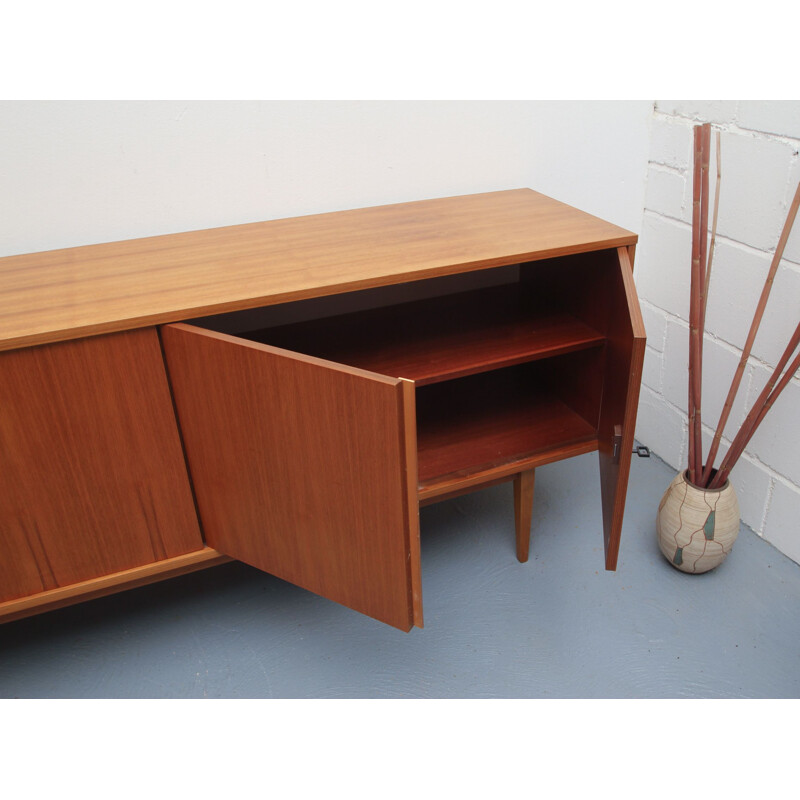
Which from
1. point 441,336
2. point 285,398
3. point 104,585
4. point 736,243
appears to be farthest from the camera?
point 736,243

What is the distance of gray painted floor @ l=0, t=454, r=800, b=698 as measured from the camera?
135 centimetres

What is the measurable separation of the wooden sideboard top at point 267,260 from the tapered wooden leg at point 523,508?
0.50 metres

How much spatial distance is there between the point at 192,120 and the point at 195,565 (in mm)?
826

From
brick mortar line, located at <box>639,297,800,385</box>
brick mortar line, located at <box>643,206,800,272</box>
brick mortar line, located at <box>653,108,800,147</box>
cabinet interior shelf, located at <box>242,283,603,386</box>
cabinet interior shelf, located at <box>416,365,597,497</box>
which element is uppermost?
brick mortar line, located at <box>653,108,800,147</box>

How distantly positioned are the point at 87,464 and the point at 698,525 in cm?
115

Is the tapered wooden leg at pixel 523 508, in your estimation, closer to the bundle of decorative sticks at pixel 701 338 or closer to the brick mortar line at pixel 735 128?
the bundle of decorative sticks at pixel 701 338

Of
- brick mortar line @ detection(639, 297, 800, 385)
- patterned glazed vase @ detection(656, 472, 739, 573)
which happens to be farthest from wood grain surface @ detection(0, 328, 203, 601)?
brick mortar line @ detection(639, 297, 800, 385)

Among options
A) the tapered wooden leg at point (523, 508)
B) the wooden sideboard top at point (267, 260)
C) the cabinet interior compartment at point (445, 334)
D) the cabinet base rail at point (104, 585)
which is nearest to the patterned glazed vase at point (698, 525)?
the tapered wooden leg at point (523, 508)

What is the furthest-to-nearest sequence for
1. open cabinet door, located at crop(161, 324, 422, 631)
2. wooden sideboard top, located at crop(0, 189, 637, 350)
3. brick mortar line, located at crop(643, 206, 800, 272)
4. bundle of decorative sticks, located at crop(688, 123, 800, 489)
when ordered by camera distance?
brick mortar line, located at crop(643, 206, 800, 272)
bundle of decorative sticks, located at crop(688, 123, 800, 489)
wooden sideboard top, located at crop(0, 189, 637, 350)
open cabinet door, located at crop(161, 324, 422, 631)

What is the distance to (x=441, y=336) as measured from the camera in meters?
1.44

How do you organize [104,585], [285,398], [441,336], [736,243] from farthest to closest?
1. [736,243]
2. [441,336]
3. [104,585]
4. [285,398]

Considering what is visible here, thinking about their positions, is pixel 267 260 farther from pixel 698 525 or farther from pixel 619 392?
pixel 698 525

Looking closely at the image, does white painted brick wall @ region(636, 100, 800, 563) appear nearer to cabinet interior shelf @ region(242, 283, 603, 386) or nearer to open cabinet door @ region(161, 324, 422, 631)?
cabinet interior shelf @ region(242, 283, 603, 386)

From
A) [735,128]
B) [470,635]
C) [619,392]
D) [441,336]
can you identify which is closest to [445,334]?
[441,336]
